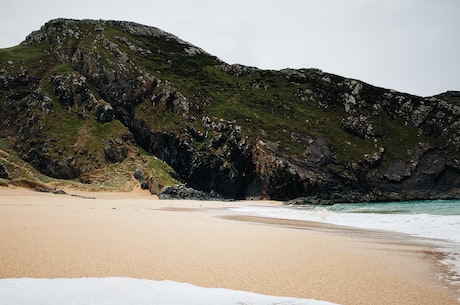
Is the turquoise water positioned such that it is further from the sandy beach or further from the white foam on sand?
the white foam on sand

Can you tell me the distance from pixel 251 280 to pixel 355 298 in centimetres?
139

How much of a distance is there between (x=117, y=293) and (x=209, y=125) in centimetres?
5091

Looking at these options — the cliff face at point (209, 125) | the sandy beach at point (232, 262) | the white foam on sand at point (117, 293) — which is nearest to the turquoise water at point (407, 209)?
the cliff face at point (209, 125)

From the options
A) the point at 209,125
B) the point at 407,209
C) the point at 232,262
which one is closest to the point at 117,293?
the point at 232,262

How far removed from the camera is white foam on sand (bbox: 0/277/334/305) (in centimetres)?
304

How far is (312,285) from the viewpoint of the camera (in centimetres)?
447

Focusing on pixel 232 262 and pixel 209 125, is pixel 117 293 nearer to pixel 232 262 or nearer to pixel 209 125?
pixel 232 262

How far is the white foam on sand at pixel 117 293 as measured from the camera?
304cm

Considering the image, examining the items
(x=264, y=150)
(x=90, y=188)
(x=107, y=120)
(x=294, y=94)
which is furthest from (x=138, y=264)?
(x=294, y=94)

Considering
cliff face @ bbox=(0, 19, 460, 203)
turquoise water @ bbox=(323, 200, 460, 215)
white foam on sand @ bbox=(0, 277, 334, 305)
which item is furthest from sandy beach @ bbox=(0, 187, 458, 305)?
cliff face @ bbox=(0, 19, 460, 203)

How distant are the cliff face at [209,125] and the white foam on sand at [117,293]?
35789 mm

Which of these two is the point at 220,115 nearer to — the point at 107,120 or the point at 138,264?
the point at 107,120

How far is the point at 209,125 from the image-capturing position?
53844 mm

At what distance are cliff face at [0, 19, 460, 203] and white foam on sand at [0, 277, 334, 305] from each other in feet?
117
